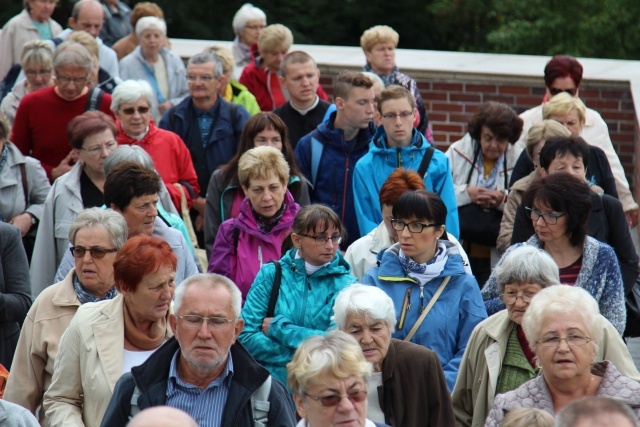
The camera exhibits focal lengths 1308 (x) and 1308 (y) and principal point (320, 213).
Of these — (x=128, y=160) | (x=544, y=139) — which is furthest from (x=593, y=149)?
(x=128, y=160)

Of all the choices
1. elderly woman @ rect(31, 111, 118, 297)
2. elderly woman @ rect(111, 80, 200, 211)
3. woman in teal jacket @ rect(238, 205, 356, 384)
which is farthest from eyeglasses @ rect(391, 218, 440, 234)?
elderly woman @ rect(111, 80, 200, 211)

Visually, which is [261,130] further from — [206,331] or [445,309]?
[206,331]

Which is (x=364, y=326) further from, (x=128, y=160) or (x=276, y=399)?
(x=128, y=160)

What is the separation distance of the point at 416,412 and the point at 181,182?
4.16 m

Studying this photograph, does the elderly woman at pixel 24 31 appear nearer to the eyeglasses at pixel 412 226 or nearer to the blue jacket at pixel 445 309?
the eyeglasses at pixel 412 226

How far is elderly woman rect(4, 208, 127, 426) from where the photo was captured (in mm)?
6496

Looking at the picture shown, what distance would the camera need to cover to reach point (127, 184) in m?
7.62

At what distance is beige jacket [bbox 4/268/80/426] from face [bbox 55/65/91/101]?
3.69 m

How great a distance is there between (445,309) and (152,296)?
5.35ft

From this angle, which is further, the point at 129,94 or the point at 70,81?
the point at 70,81

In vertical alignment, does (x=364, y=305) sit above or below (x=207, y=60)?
below

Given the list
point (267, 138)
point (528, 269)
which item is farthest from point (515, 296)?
point (267, 138)

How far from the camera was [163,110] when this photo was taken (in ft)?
39.5

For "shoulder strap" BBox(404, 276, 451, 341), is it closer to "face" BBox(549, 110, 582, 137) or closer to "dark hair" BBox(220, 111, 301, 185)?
"dark hair" BBox(220, 111, 301, 185)
